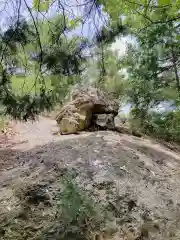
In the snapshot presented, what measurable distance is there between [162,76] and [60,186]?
5055 mm

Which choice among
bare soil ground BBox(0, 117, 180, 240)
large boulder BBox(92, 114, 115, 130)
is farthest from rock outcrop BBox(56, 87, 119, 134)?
bare soil ground BBox(0, 117, 180, 240)

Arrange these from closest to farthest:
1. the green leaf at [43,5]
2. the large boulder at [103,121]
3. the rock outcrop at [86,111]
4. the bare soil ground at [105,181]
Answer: the green leaf at [43,5] → the bare soil ground at [105,181] → the rock outcrop at [86,111] → the large boulder at [103,121]

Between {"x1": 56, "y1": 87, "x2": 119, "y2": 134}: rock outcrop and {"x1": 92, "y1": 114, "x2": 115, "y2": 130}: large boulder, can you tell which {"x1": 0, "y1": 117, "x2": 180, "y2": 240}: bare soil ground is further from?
{"x1": 92, "y1": 114, "x2": 115, "y2": 130}: large boulder

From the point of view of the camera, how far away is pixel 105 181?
4.11 m

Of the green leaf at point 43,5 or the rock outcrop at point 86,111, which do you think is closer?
the green leaf at point 43,5

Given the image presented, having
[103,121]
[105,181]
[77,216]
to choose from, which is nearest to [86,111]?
[103,121]

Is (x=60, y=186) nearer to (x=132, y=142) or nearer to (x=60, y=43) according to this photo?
(x=60, y=43)

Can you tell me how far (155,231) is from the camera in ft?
11.3

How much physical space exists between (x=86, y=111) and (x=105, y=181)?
3171 mm

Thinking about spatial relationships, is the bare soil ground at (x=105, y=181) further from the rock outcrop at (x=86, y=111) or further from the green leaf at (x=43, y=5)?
the green leaf at (x=43, y=5)

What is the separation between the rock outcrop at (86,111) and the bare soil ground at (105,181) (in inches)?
43.0

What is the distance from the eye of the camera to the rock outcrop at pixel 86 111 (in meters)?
6.78

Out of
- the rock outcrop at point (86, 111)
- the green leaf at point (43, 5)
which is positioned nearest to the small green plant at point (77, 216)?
the green leaf at point (43, 5)

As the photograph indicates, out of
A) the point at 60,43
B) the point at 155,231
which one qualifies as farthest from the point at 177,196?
the point at 60,43
